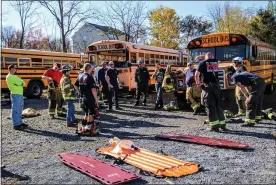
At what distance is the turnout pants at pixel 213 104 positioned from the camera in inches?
307

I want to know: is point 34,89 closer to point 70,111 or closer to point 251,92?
point 70,111

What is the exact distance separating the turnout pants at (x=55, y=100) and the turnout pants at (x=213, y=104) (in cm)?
473

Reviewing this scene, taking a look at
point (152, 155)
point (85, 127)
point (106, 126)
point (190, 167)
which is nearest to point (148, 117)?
point (106, 126)

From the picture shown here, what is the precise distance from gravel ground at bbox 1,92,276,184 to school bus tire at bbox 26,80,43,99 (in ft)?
21.2

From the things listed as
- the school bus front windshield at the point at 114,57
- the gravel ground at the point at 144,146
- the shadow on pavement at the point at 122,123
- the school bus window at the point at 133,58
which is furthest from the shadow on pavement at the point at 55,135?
the school bus window at the point at 133,58

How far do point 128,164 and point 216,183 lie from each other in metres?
1.52

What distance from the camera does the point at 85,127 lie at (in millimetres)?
7832

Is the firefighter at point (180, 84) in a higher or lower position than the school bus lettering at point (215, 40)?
lower

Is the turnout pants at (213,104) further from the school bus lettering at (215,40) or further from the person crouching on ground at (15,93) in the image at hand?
the person crouching on ground at (15,93)

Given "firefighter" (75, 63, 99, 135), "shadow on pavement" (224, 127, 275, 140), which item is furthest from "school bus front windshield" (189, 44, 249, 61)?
"firefighter" (75, 63, 99, 135)

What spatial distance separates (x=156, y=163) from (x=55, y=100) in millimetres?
6030

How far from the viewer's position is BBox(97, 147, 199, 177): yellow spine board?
16.0 ft

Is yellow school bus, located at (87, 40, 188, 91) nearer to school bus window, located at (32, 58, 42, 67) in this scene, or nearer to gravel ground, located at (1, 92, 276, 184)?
school bus window, located at (32, 58, 42, 67)

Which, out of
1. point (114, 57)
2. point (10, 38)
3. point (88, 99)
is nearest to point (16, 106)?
point (88, 99)
